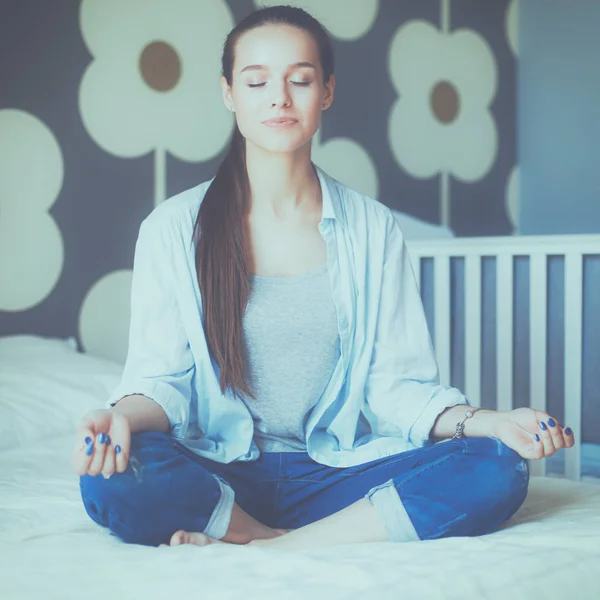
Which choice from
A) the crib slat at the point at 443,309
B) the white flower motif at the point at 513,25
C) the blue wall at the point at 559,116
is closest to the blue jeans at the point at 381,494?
the crib slat at the point at 443,309

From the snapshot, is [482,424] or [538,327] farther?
[538,327]

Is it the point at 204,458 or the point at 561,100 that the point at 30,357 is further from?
the point at 561,100

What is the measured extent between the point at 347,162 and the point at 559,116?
936 mm

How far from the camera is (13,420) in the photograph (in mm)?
1425

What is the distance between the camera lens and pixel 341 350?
3.76 feet

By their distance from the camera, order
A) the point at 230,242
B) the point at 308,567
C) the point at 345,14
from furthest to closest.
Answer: the point at 345,14
the point at 230,242
the point at 308,567

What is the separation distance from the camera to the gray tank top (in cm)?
113

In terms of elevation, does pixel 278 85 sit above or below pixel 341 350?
above

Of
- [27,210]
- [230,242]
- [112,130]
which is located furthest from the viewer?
[112,130]

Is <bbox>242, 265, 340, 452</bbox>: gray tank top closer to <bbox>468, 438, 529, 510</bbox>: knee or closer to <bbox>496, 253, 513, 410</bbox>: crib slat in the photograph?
<bbox>468, 438, 529, 510</bbox>: knee

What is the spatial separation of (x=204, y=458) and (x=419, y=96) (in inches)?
74.8

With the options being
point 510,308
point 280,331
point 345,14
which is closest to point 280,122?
point 280,331

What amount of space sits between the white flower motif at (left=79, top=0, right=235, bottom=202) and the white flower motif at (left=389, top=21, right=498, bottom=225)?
0.72 metres

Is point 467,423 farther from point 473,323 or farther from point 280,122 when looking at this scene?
point 473,323
